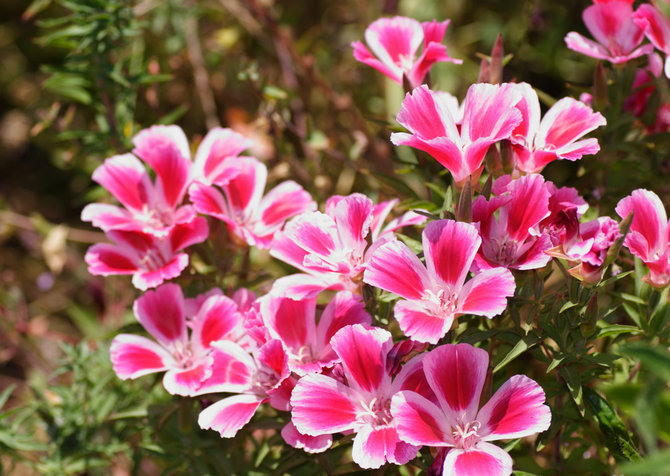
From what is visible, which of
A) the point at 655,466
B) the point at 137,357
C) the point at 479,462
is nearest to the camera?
the point at 655,466

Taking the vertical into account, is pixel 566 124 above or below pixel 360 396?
above

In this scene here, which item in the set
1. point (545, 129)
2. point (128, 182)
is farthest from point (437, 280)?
point (128, 182)

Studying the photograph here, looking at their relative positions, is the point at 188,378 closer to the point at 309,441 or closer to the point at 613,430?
the point at 309,441

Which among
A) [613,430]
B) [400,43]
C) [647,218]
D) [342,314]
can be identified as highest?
[400,43]

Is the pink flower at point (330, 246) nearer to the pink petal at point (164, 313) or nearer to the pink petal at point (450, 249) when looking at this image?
the pink petal at point (450, 249)

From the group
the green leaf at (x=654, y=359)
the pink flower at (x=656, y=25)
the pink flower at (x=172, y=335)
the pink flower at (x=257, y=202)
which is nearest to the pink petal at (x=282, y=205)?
the pink flower at (x=257, y=202)

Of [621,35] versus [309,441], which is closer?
[309,441]

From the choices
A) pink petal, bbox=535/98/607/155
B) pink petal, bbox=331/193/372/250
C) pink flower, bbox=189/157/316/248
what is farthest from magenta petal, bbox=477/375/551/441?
pink flower, bbox=189/157/316/248
